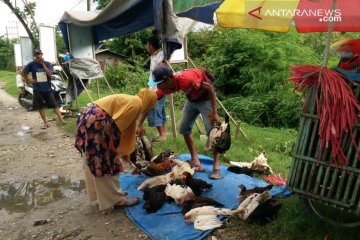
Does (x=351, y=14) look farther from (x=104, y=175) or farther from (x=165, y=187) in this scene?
(x=104, y=175)

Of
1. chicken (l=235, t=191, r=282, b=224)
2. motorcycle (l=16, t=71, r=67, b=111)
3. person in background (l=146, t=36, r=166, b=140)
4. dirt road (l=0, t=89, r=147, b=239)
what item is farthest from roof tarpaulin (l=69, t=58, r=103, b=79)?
chicken (l=235, t=191, r=282, b=224)

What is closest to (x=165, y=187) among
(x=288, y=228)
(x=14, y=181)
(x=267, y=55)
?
(x=288, y=228)

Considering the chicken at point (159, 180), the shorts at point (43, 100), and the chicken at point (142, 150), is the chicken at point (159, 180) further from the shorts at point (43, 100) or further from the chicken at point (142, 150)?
the shorts at point (43, 100)

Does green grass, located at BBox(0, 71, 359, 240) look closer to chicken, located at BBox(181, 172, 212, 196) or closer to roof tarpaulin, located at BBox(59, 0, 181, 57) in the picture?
chicken, located at BBox(181, 172, 212, 196)

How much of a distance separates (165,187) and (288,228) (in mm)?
1603

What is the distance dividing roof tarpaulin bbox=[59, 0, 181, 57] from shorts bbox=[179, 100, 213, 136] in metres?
1.39

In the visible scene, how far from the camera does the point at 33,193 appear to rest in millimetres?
5086

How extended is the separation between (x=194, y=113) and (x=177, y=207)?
5.01 feet

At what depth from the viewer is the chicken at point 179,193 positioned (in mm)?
4092

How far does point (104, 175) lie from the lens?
4.04 m

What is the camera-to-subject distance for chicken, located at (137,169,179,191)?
4.64 meters

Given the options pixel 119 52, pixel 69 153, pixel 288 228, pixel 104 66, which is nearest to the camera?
pixel 288 228

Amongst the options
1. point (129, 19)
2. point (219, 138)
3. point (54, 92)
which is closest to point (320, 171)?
point (219, 138)

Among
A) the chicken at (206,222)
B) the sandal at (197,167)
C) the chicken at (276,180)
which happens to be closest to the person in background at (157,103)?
the sandal at (197,167)
